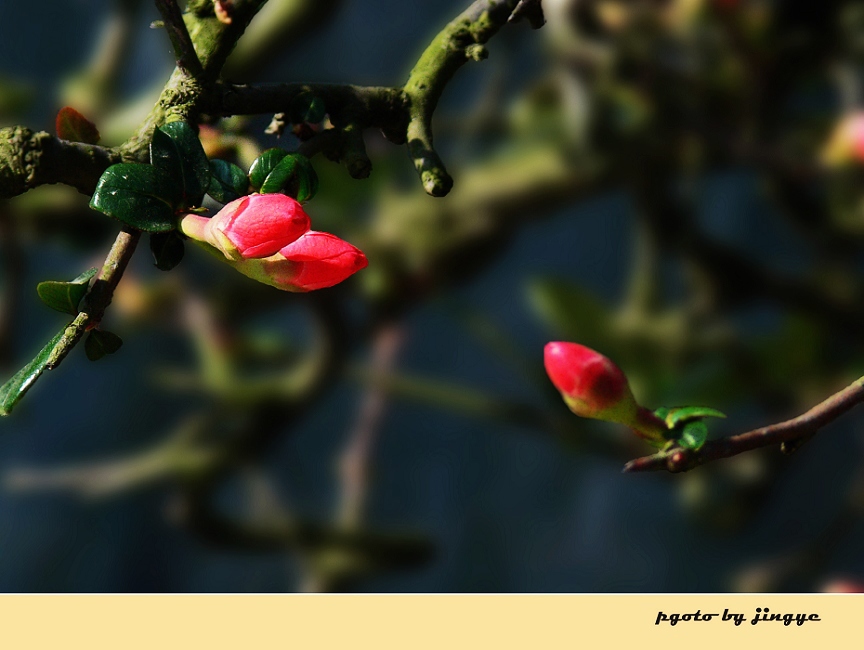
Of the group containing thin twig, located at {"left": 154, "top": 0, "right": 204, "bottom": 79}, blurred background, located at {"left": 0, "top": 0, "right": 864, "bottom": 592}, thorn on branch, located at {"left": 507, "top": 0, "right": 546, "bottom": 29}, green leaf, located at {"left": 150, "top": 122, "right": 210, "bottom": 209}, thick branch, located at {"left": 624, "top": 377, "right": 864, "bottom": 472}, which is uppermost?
blurred background, located at {"left": 0, "top": 0, "right": 864, "bottom": 592}

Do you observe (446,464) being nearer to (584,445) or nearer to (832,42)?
(584,445)

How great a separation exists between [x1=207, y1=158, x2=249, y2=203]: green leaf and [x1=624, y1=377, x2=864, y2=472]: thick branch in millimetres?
112

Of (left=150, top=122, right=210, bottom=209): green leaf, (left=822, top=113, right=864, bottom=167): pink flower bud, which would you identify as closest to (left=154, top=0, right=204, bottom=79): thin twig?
(left=150, top=122, right=210, bottom=209): green leaf

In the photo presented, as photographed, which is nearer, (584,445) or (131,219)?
(131,219)

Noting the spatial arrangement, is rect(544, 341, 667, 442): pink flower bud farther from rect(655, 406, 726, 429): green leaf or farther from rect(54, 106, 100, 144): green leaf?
rect(54, 106, 100, 144): green leaf

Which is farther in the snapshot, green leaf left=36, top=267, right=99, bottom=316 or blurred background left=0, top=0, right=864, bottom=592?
blurred background left=0, top=0, right=864, bottom=592

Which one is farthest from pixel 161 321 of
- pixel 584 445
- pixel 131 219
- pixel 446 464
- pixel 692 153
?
pixel 131 219

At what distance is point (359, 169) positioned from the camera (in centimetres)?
23

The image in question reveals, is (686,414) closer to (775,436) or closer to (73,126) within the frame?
(775,436)

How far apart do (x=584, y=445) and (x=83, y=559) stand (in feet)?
2.53

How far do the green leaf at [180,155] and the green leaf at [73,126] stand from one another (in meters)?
0.04

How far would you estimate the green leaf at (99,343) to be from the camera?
8.5 inches

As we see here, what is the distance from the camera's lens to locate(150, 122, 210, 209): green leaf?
21 cm

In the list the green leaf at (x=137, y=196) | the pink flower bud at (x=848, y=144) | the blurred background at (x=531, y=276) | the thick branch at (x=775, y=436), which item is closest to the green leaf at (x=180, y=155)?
the green leaf at (x=137, y=196)
